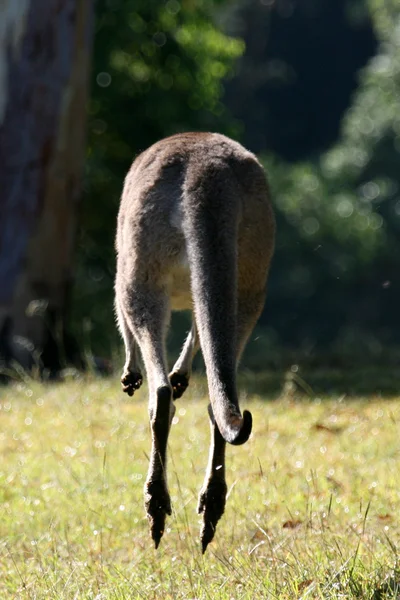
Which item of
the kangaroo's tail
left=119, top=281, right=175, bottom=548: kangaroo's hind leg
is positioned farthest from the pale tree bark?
the kangaroo's tail

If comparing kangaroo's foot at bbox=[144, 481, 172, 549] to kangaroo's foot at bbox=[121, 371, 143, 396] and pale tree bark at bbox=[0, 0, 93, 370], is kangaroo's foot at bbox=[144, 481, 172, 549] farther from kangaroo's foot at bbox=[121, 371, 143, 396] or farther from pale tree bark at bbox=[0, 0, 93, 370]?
pale tree bark at bbox=[0, 0, 93, 370]

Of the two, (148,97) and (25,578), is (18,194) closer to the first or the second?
(148,97)

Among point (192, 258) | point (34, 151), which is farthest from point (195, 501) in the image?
point (34, 151)

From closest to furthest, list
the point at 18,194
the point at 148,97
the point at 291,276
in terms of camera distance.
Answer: the point at 18,194, the point at 148,97, the point at 291,276

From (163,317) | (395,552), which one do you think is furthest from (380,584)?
(163,317)

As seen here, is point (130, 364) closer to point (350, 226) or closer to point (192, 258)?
point (192, 258)

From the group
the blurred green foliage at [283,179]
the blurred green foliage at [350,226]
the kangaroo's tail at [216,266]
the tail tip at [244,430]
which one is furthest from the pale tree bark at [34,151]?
the blurred green foliage at [350,226]

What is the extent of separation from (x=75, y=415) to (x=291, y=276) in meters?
24.5

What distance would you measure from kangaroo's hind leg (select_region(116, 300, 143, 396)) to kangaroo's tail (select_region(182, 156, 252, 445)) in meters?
0.88

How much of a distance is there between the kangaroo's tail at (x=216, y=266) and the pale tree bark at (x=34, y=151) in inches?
324

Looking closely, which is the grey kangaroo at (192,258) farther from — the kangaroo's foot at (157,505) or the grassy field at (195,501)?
the grassy field at (195,501)

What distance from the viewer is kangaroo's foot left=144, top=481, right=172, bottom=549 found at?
4715 millimetres

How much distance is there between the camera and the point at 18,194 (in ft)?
42.4

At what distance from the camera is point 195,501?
20.8 ft
